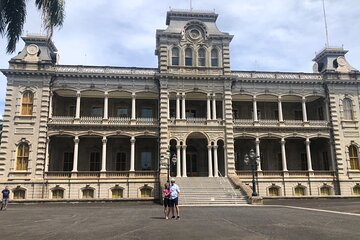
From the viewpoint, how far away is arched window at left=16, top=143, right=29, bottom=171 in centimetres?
2983

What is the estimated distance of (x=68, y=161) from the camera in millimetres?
33156

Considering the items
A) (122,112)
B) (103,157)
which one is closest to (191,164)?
(103,157)

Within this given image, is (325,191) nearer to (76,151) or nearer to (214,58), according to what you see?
(214,58)

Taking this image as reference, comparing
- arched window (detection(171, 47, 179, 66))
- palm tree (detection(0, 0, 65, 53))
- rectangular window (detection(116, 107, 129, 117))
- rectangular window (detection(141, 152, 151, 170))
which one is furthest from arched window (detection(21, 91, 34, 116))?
palm tree (detection(0, 0, 65, 53))

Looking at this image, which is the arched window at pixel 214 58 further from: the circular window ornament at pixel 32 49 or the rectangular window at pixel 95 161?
the circular window ornament at pixel 32 49

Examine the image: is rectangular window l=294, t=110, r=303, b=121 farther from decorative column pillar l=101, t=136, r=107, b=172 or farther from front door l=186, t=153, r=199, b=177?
decorative column pillar l=101, t=136, r=107, b=172

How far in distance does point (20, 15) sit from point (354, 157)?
32.4 metres

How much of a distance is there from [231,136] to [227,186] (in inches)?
217

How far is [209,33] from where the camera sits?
34562 millimetres

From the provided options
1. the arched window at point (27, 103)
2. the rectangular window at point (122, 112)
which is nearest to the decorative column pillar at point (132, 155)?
the rectangular window at point (122, 112)

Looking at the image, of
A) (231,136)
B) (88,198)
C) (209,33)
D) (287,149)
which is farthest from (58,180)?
(287,149)

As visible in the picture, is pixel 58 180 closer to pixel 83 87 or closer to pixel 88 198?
pixel 88 198

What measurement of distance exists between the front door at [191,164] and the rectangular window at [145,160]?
150 inches

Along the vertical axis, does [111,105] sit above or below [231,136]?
above
